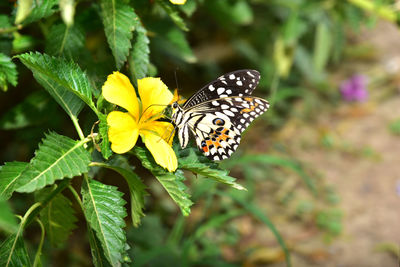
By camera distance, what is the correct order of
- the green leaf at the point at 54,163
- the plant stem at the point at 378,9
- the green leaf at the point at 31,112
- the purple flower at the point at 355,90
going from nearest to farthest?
the green leaf at the point at 54,163 < the green leaf at the point at 31,112 < the plant stem at the point at 378,9 < the purple flower at the point at 355,90

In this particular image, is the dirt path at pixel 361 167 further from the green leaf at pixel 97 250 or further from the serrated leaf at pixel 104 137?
the serrated leaf at pixel 104 137

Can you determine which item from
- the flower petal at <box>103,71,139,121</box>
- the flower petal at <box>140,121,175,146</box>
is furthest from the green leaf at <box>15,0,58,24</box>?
the flower petal at <box>140,121,175,146</box>

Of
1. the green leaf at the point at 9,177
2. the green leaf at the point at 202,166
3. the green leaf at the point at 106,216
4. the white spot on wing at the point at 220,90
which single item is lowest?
the green leaf at the point at 106,216

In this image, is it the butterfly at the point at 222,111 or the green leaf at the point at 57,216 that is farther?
the butterfly at the point at 222,111

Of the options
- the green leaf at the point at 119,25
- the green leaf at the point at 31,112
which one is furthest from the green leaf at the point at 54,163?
the green leaf at the point at 31,112

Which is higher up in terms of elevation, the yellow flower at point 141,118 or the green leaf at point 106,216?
the yellow flower at point 141,118

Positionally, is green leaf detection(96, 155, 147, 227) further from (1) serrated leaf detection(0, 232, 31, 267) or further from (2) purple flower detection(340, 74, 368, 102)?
(2) purple flower detection(340, 74, 368, 102)

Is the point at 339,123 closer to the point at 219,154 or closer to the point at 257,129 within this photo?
the point at 257,129
